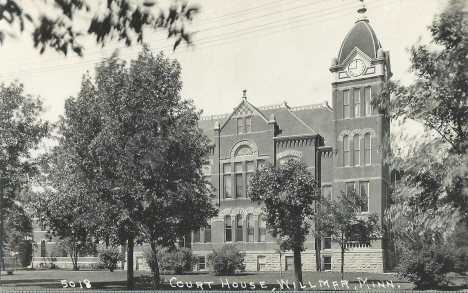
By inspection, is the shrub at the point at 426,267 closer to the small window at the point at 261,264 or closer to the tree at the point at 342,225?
the tree at the point at 342,225

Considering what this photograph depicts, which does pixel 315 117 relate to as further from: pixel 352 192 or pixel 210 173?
pixel 352 192

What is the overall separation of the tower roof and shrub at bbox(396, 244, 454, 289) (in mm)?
Result: 19774

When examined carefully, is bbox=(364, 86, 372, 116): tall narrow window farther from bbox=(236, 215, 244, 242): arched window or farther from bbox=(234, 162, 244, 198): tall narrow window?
bbox=(236, 215, 244, 242): arched window

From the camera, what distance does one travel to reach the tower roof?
39812 mm

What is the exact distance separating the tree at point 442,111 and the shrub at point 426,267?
12208 mm

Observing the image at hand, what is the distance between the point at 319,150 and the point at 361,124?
14.2 feet

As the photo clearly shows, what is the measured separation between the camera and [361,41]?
40.3 metres

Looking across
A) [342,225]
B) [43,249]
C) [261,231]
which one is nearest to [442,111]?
[342,225]

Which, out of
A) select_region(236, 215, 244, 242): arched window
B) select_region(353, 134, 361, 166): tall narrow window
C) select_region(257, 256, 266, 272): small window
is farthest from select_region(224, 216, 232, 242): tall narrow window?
select_region(353, 134, 361, 166): tall narrow window

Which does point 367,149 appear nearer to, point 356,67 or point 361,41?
point 356,67

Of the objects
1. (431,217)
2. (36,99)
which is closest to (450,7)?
(431,217)

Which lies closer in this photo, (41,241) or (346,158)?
(346,158)

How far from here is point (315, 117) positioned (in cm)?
4481

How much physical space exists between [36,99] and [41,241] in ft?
152
